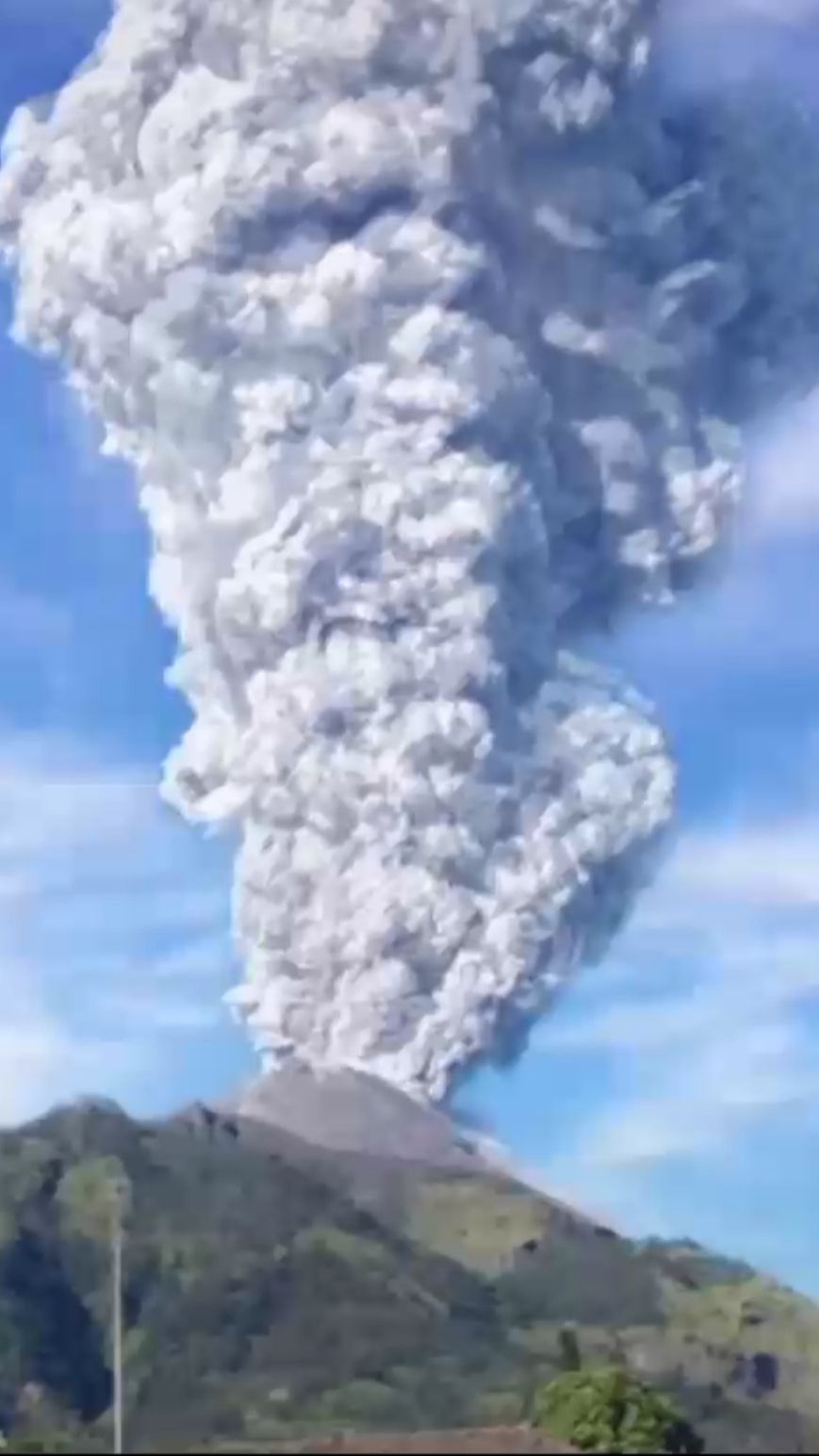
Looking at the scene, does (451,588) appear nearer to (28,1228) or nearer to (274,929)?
(274,929)

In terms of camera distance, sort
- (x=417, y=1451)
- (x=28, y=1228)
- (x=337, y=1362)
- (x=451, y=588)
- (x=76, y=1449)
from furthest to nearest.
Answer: (x=28, y=1228)
(x=337, y=1362)
(x=451, y=588)
(x=76, y=1449)
(x=417, y=1451)

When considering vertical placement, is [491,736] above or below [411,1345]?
above

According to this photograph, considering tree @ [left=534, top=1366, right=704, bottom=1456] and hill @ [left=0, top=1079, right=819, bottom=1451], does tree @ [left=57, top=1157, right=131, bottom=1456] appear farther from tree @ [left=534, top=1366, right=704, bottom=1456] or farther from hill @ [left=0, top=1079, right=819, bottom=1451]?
tree @ [left=534, top=1366, right=704, bottom=1456]

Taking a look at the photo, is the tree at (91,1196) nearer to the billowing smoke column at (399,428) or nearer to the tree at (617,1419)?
the billowing smoke column at (399,428)

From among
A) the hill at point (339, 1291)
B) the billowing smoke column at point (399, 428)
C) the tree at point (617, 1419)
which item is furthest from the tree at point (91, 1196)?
the tree at point (617, 1419)

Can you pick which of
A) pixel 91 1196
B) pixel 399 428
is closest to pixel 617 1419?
pixel 399 428

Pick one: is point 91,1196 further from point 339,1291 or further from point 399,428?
point 399,428

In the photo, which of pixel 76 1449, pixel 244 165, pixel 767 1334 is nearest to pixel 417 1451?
pixel 76 1449
